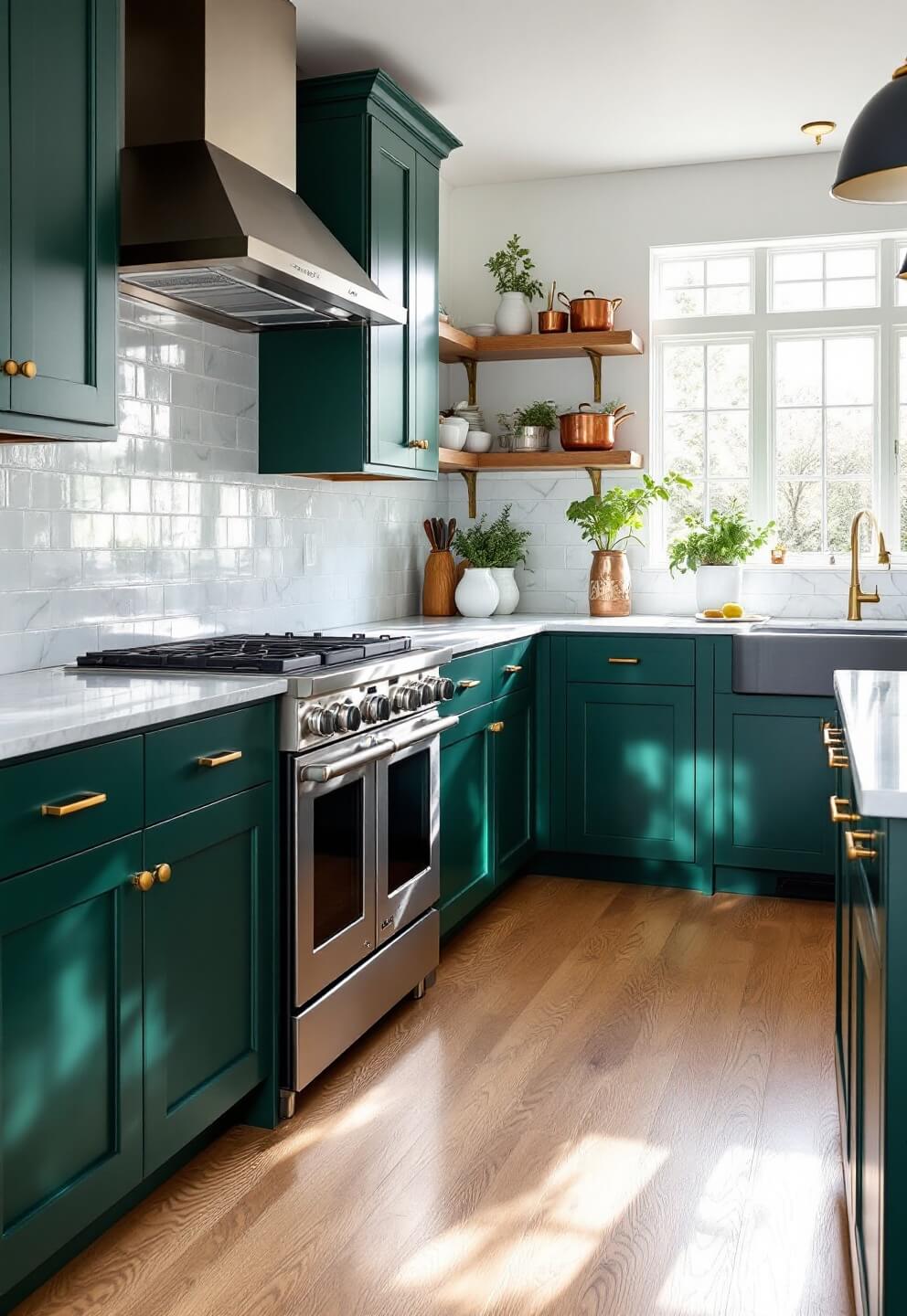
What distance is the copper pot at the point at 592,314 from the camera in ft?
15.7

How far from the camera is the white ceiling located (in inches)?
136

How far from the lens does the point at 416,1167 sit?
242cm

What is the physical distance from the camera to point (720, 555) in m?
4.79

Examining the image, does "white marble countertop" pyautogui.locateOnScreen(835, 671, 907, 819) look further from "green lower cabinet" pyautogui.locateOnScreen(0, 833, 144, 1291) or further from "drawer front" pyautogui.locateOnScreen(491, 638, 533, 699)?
"drawer front" pyautogui.locateOnScreen(491, 638, 533, 699)

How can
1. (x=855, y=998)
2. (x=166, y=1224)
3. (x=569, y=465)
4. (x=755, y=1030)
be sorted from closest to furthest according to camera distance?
1. (x=855, y=998)
2. (x=166, y=1224)
3. (x=755, y=1030)
4. (x=569, y=465)

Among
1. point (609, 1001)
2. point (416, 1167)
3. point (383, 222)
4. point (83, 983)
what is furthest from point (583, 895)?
point (83, 983)

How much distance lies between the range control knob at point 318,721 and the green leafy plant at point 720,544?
2.53 meters

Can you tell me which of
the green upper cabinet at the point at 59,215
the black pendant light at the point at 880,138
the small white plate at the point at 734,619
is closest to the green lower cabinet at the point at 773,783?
the small white plate at the point at 734,619

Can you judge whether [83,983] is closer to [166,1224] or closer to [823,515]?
[166,1224]

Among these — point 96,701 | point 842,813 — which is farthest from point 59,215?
point 842,813

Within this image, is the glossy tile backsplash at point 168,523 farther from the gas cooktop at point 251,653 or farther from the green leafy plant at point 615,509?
the green leafy plant at point 615,509

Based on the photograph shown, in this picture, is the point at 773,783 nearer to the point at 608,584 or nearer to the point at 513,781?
the point at 513,781

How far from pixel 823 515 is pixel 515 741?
167 cm

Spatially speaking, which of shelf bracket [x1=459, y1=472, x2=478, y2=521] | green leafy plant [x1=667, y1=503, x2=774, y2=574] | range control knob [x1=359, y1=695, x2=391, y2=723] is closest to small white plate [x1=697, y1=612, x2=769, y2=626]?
green leafy plant [x1=667, y1=503, x2=774, y2=574]
